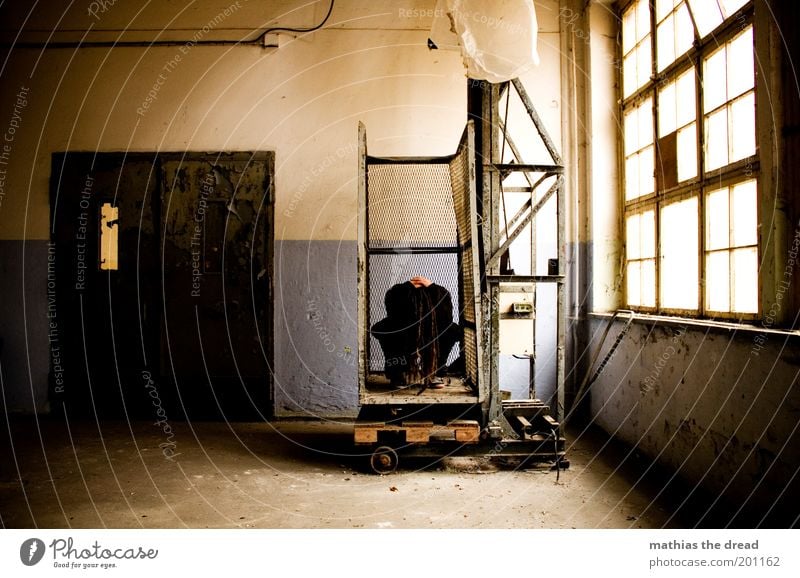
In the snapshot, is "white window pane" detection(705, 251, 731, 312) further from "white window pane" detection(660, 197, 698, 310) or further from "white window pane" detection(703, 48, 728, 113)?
"white window pane" detection(703, 48, 728, 113)

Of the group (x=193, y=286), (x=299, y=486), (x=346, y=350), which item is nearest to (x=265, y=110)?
(x=193, y=286)

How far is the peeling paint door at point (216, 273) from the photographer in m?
5.29

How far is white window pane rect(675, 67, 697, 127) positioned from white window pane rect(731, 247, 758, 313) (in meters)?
1.10

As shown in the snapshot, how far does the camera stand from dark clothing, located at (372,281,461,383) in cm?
400

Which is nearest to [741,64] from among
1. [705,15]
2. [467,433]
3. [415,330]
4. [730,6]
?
[730,6]

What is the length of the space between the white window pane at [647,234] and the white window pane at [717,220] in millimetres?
746

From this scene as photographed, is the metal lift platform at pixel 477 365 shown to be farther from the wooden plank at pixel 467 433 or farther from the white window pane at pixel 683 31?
the white window pane at pixel 683 31

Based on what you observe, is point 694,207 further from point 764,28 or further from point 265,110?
point 265,110

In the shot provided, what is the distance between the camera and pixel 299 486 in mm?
3424

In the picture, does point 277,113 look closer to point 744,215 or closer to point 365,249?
point 365,249

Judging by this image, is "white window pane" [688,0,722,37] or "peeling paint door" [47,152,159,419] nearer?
"white window pane" [688,0,722,37]

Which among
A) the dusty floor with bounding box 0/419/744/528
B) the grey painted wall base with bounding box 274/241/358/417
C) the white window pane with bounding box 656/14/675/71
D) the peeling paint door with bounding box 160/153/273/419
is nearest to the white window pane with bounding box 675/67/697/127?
the white window pane with bounding box 656/14/675/71

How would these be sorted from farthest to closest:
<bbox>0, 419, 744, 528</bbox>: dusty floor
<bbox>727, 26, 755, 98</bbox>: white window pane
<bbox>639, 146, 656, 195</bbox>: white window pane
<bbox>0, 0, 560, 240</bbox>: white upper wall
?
<bbox>0, 0, 560, 240</bbox>: white upper wall → <bbox>639, 146, 656, 195</bbox>: white window pane → <bbox>727, 26, 755, 98</bbox>: white window pane → <bbox>0, 419, 744, 528</bbox>: dusty floor

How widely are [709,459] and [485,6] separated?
3007 mm
